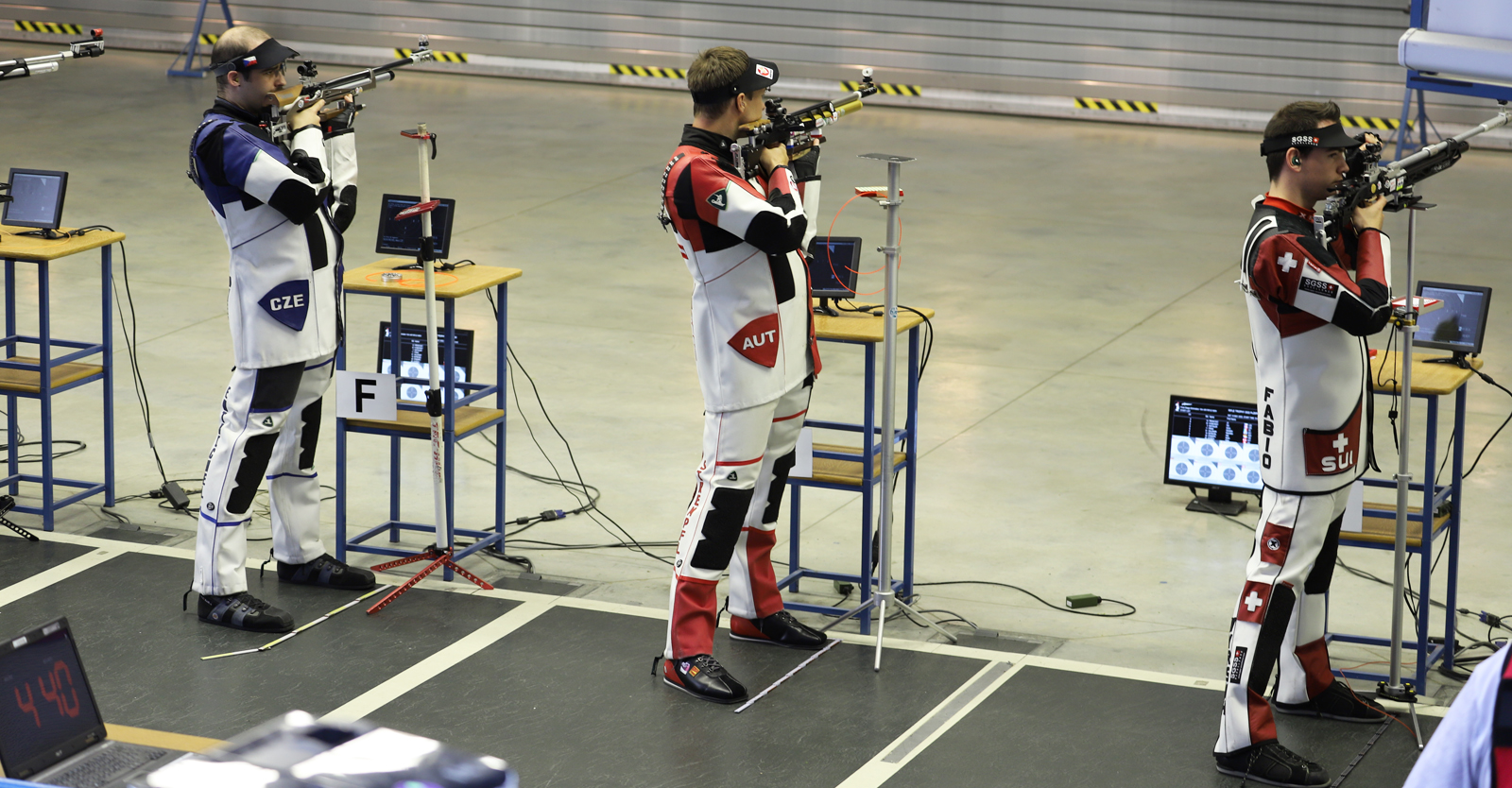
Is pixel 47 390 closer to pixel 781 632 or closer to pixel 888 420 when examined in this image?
pixel 781 632

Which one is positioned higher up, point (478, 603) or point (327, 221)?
point (327, 221)

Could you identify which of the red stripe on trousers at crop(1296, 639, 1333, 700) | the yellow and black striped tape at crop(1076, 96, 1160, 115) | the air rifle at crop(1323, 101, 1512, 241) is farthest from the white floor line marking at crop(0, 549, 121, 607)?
the yellow and black striped tape at crop(1076, 96, 1160, 115)

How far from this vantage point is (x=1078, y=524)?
7188mm

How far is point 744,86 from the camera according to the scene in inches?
204

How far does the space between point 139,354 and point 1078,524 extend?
5.46 m

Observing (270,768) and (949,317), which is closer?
(270,768)

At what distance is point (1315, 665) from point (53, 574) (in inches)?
182

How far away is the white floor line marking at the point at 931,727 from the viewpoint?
4.87 metres

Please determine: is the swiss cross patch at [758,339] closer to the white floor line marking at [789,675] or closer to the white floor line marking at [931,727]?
the white floor line marking at [789,675]

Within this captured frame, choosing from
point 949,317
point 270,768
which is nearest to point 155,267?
point 949,317

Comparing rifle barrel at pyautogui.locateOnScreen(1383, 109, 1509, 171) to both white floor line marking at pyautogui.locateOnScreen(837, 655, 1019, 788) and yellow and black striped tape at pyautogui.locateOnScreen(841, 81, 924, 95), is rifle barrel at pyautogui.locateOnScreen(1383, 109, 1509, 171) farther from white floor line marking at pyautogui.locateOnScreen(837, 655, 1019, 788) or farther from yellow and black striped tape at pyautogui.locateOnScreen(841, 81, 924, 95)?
yellow and black striped tape at pyautogui.locateOnScreen(841, 81, 924, 95)

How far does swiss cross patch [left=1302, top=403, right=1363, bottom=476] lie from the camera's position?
4.77 metres

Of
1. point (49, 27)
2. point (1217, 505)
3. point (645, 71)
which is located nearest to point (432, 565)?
point (1217, 505)

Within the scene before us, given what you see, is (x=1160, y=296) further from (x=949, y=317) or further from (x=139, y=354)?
(x=139, y=354)
